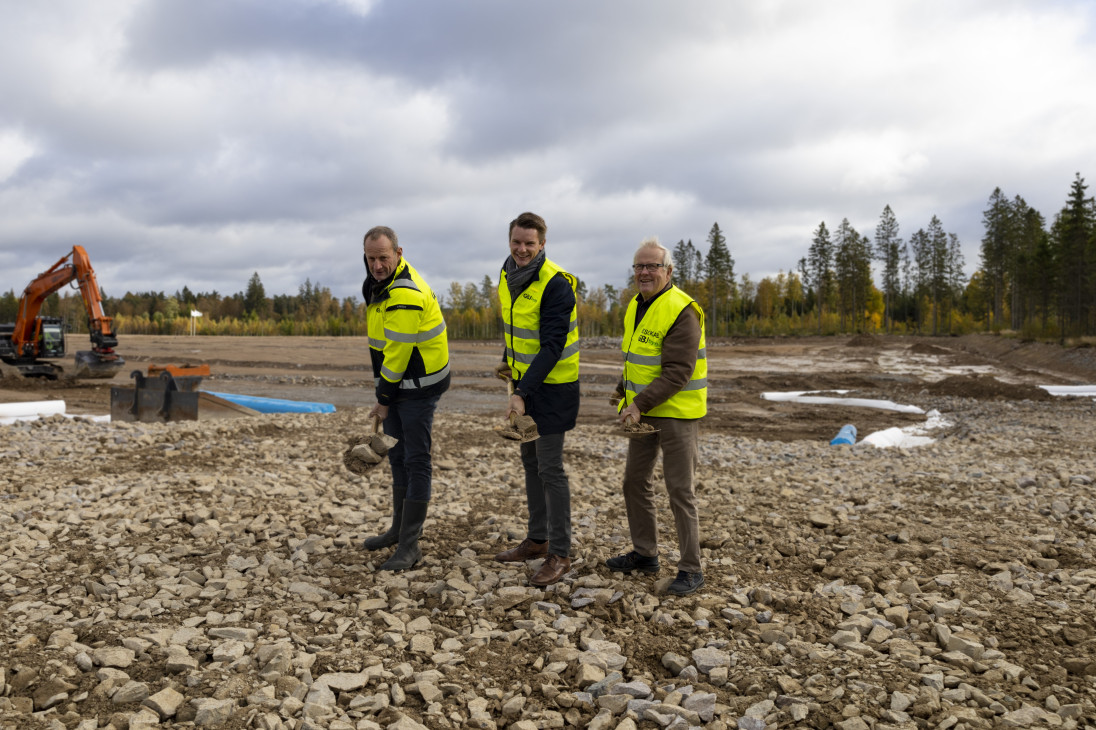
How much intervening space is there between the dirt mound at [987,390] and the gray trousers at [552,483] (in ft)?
65.9

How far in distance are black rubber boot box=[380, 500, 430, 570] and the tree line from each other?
171 ft

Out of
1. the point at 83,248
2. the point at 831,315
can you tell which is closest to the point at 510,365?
the point at 83,248

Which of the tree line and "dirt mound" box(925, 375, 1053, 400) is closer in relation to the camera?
"dirt mound" box(925, 375, 1053, 400)

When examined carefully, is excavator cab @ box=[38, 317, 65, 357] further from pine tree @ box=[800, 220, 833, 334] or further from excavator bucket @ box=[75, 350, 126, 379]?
pine tree @ box=[800, 220, 833, 334]

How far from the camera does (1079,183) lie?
49344 mm

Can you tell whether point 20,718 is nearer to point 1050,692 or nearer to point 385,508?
point 385,508

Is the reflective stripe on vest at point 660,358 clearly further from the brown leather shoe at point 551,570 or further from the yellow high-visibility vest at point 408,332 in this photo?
the yellow high-visibility vest at point 408,332

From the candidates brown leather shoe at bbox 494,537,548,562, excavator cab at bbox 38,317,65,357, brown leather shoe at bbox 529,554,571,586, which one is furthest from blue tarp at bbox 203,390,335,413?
brown leather shoe at bbox 529,554,571,586

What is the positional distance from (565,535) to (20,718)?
9.72ft

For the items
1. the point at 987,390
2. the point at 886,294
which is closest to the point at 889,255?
the point at 886,294

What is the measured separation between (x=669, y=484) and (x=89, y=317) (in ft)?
68.9

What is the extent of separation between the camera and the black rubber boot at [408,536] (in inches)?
191

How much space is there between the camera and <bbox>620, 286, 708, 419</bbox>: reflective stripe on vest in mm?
4242

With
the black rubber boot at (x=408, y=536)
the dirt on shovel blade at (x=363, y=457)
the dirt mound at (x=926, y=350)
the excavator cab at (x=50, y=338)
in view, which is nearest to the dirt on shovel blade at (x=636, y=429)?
the black rubber boot at (x=408, y=536)
